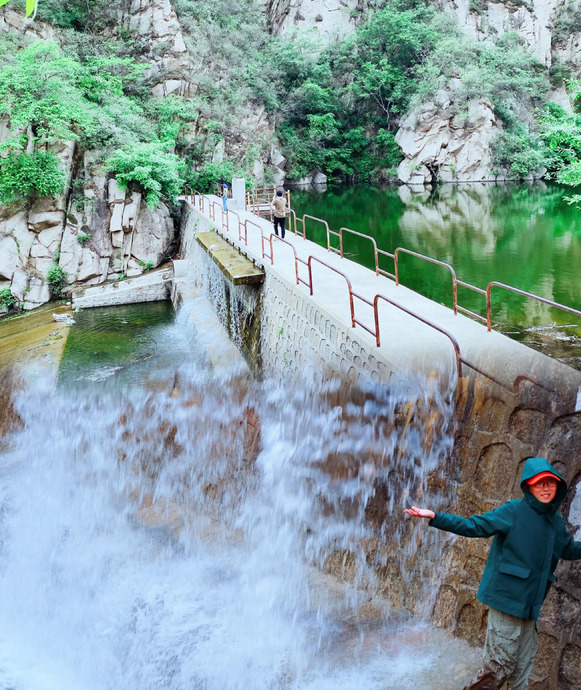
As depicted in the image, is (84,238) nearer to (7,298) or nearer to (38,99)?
(7,298)

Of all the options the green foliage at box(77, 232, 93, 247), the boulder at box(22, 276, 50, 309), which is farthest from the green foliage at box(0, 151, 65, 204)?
the boulder at box(22, 276, 50, 309)

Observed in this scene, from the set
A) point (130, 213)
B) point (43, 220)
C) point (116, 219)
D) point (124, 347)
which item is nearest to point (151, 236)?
point (130, 213)

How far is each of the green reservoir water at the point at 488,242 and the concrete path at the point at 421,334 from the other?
4.46m

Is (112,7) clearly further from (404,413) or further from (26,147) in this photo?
(404,413)

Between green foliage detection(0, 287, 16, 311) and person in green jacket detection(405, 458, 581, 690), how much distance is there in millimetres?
19591

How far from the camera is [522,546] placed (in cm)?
363

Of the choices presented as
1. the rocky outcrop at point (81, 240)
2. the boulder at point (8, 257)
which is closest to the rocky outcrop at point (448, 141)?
the rocky outcrop at point (81, 240)

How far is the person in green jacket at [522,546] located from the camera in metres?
3.54

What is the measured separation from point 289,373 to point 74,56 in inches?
1041

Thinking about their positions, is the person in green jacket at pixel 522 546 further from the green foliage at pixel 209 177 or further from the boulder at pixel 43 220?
the green foliage at pixel 209 177

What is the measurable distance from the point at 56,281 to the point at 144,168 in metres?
5.41

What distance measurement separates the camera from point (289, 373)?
1097 centimetres

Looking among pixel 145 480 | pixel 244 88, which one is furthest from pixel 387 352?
pixel 244 88

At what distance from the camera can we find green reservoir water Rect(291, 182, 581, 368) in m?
15.4
